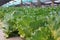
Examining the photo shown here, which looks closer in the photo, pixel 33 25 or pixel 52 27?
A: pixel 52 27

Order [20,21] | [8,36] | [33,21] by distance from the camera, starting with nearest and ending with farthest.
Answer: [33,21], [20,21], [8,36]

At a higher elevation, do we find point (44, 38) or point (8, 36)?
point (44, 38)

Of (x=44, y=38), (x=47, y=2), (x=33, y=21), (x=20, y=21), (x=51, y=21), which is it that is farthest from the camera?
(x=47, y=2)

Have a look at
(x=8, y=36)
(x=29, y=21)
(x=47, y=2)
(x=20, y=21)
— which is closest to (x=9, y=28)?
(x=8, y=36)

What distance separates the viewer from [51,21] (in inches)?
230

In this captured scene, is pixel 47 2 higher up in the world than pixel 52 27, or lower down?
lower down

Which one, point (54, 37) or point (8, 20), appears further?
point (8, 20)

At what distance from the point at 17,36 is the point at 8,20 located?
69 centimetres

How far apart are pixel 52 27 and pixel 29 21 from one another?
1.86 meters

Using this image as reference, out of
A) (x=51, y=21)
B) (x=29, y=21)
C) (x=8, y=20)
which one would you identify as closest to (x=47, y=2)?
(x=8, y=20)

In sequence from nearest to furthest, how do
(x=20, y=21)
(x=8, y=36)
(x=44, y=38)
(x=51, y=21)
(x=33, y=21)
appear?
(x=44, y=38)
(x=51, y=21)
(x=33, y=21)
(x=20, y=21)
(x=8, y=36)

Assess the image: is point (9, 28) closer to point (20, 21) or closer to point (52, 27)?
point (20, 21)

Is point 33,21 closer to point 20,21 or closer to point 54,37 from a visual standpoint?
point 20,21

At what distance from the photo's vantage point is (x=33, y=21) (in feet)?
23.0
